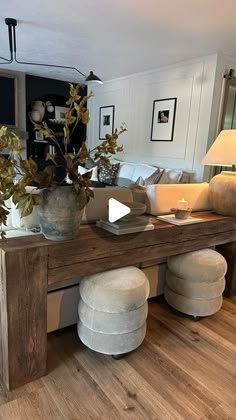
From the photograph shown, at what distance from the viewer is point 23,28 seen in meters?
2.96

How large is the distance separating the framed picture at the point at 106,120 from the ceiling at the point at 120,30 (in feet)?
3.88

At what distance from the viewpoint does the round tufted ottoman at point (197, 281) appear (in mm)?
2018

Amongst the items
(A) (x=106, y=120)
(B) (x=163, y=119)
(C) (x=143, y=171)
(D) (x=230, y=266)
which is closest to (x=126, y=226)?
(D) (x=230, y=266)

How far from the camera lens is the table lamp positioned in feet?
7.18

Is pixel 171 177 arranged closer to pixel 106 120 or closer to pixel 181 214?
pixel 181 214

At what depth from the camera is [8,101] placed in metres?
5.16

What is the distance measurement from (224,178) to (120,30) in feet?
6.00

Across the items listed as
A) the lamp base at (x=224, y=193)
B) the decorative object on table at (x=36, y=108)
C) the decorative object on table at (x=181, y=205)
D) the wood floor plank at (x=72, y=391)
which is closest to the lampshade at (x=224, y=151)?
the lamp base at (x=224, y=193)

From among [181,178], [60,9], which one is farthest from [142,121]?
[60,9]

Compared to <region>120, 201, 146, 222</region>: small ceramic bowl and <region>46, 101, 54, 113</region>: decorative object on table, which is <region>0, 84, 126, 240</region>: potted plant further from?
<region>46, 101, 54, 113</region>: decorative object on table

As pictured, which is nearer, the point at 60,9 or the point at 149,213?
the point at 149,213

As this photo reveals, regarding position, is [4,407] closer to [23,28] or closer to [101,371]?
[101,371]

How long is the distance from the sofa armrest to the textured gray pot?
0.81m

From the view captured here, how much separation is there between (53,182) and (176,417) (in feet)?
4.19
